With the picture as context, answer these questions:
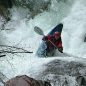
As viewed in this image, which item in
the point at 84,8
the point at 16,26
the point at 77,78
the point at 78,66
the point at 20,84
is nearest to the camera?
the point at 20,84

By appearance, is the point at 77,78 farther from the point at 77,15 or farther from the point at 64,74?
the point at 77,15

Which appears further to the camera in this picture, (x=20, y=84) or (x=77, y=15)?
(x=77, y=15)

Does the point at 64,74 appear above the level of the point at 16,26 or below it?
below

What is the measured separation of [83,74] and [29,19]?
4.96 metres

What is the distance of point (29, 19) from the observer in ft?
37.5

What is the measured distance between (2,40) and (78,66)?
403 centimetres

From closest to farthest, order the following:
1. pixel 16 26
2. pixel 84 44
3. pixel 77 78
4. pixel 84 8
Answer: pixel 77 78 < pixel 84 44 < pixel 16 26 < pixel 84 8

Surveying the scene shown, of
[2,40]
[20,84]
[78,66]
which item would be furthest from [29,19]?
[20,84]

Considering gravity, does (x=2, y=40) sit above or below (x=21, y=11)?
below

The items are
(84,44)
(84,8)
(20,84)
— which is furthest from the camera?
(84,8)

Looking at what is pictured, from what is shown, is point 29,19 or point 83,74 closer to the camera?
point 83,74

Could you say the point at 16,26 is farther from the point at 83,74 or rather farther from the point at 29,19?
the point at 83,74

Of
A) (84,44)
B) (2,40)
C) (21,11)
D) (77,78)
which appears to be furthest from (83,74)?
(21,11)

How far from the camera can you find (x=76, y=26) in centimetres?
1144
